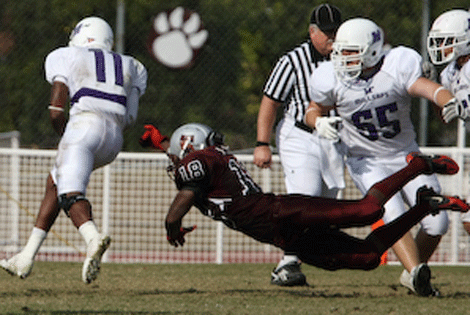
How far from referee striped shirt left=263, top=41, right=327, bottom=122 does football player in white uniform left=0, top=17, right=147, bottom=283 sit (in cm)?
102

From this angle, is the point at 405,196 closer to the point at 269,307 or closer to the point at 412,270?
the point at 412,270

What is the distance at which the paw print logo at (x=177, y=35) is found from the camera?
44.4 ft

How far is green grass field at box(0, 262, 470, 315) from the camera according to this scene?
4494 millimetres

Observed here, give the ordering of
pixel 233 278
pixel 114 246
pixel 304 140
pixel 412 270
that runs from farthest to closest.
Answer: pixel 114 246 < pixel 233 278 < pixel 304 140 < pixel 412 270

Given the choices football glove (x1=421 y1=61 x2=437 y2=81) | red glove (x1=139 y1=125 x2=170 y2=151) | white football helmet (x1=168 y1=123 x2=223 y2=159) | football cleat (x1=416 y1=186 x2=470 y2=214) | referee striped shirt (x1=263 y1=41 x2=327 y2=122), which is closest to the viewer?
football cleat (x1=416 y1=186 x2=470 y2=214)

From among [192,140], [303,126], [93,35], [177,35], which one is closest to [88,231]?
[192,140]

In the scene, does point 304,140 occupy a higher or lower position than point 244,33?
lower

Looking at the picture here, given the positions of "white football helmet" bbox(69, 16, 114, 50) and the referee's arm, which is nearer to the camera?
"white football helmet" bbox(69, 16, 114, 50)

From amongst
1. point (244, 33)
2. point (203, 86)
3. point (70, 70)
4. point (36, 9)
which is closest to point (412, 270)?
point (70, 70)

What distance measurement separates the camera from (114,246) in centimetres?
770

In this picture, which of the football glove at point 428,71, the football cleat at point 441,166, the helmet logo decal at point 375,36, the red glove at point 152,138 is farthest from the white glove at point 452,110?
the red glove at point 152,138

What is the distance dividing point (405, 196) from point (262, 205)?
1336mm

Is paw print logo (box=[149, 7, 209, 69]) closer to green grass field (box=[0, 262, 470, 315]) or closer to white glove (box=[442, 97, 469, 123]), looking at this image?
green grass field (box=[0, 262, 470, 315])

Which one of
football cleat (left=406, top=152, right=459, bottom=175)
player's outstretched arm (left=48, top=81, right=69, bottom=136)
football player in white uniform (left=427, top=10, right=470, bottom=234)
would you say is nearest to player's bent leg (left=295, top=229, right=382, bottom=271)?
football cleat (left=406, top=152, right=459, bottom=175)
